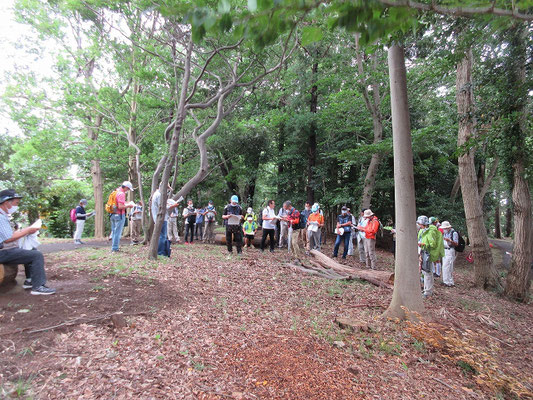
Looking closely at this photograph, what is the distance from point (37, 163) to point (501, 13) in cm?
1705

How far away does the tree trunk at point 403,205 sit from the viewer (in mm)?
4793

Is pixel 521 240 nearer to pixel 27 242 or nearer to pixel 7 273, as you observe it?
pixel 27 242

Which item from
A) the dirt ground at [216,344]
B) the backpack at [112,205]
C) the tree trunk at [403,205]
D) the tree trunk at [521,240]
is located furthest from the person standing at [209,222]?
the tree trunk at [521,240]

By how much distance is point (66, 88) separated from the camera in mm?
11781

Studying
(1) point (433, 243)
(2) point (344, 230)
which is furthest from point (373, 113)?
(1) point (433, 243)

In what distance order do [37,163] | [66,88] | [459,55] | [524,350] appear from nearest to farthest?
[524,350] < [459,55] < [66,88] < [37,163]

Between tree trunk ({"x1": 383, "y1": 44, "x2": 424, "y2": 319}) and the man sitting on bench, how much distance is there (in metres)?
5.44

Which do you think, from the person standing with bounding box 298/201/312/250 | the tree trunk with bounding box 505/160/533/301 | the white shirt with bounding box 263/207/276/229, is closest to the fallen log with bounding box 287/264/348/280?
the white shirt with bounding box 263/207/276/229

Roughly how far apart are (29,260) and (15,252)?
20 centimetres

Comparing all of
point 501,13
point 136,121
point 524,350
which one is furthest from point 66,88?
point 524,350

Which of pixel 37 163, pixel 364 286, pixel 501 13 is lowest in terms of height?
pixel 364 286

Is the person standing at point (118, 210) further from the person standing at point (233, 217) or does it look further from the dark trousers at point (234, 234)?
the dark trousers at point (234, 234)

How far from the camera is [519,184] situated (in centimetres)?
766

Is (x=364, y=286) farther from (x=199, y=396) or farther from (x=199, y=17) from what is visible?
(x=199, y=17)
